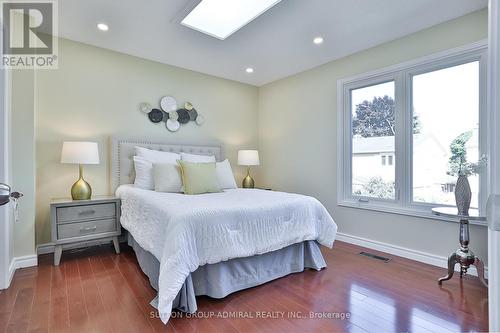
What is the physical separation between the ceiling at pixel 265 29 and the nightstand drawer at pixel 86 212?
1990 mm

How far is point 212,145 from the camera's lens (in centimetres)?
433

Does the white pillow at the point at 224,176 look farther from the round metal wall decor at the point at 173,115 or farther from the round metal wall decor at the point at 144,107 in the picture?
the round metal wall decor at the point at 144,107

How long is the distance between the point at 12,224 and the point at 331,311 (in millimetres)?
3067

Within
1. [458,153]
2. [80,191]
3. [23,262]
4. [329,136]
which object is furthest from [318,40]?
[23,262]

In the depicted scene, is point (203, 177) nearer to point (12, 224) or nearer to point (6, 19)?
point (12, 224)

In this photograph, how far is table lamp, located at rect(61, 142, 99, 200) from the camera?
2.78 metres

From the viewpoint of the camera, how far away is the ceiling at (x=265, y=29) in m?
2.42

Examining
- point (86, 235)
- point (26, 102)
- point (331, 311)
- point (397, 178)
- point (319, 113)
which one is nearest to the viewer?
point (331, 311)

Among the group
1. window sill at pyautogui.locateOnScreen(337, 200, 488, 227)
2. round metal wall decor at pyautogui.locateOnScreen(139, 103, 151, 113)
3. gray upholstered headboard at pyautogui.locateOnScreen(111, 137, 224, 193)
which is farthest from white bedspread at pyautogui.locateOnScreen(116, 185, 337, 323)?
round metal wall decor at pyautogui.locateOnScreen(139, 103, 151, 113)

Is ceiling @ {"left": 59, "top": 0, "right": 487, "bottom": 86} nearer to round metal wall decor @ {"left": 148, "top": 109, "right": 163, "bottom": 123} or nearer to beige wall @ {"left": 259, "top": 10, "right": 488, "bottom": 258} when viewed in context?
beige wall @ {"left": 259, "top": 10, "right": 488, "bottom": 258}

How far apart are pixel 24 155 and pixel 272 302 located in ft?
9.22

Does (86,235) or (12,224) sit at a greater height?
(12,224)

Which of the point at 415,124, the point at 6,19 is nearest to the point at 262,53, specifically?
the point at 415,124

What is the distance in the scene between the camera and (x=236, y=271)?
2.12 metres
